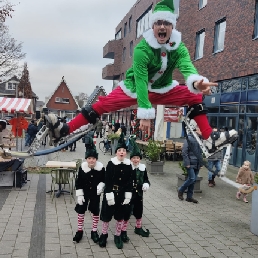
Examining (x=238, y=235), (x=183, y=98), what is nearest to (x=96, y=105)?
(x=183, y=98)

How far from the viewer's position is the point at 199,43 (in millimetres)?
16797

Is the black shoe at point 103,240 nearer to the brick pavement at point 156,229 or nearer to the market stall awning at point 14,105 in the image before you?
the brick pavement at point 156,229

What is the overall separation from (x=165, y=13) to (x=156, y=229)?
4.25 meters

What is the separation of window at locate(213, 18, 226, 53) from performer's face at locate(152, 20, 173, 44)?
1222 cm

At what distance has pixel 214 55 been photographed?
49.3 ft

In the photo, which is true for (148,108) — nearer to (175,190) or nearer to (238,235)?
(238,235)

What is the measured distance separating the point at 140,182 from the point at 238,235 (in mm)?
2238

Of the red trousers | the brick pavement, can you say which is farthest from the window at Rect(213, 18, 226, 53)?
the red trousers

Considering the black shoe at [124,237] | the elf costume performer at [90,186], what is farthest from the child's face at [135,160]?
the black shoe at [124,237]

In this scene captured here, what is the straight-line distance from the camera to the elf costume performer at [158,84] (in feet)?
10.6

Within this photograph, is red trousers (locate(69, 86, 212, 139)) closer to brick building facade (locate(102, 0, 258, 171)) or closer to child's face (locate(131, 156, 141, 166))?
child's face (locate(131, 156, 141, 166))

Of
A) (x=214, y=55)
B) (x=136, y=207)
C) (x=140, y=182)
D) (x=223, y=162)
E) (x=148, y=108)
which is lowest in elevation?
(x=136, y=207)

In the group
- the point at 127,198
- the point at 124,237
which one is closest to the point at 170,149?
the point at 124,237

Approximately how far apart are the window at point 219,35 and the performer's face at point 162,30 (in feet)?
40.1
